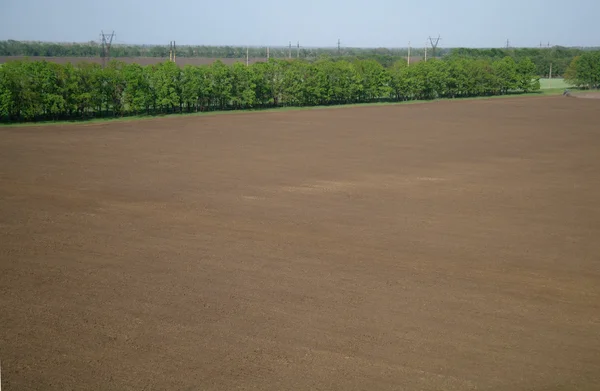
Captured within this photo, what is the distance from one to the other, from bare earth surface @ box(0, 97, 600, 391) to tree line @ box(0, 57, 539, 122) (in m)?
16.5

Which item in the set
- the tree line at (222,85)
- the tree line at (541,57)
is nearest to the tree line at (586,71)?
the tree line at (222,85)

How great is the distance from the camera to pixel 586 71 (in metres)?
90.7

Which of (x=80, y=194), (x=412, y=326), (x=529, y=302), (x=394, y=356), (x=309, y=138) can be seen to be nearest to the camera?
(x=394, y=356)

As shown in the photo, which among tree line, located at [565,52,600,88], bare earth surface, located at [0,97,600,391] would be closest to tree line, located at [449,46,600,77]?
tree line, located at [565,52,600,88]

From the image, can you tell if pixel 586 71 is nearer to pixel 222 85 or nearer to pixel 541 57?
pixel 541 57

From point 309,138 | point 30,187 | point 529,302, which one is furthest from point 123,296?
point 309,138

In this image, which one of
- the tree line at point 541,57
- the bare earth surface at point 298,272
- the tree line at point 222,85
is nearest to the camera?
the bare earth surface at point 298,272

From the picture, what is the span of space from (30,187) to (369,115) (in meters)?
35.1

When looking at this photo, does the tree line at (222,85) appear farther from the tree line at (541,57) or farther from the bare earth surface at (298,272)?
the tree line at (541,57)

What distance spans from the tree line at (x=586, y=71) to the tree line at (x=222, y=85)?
34.8 ft

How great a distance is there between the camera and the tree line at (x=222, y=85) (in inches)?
1865

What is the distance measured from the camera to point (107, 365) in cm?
1098

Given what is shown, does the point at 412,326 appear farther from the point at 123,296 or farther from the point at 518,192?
the point at 518,192

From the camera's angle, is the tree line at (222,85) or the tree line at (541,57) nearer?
the tree line at (222,85)
